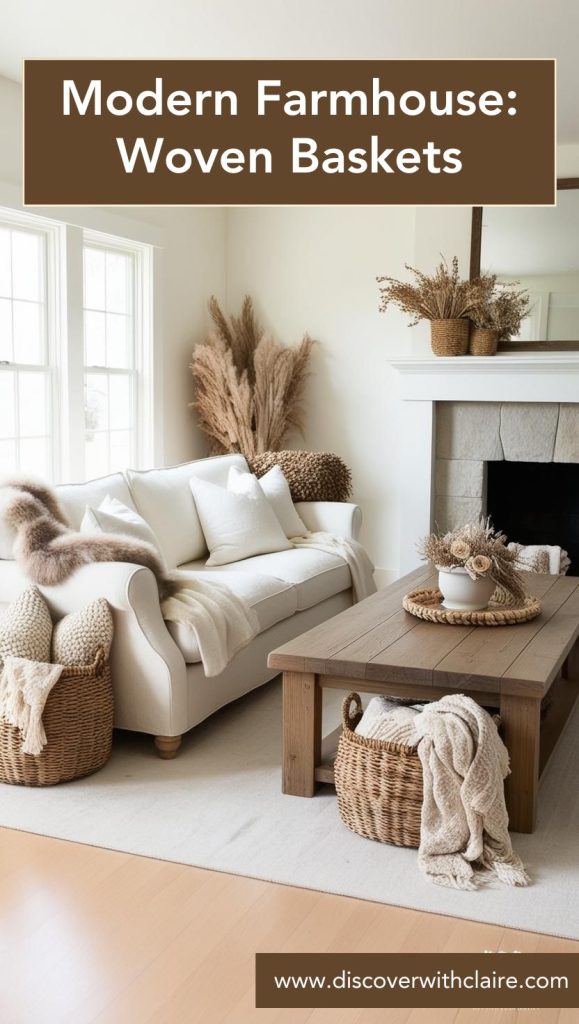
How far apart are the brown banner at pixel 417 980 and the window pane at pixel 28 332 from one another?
3.39 m

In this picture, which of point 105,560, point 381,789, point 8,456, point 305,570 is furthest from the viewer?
point 8,456

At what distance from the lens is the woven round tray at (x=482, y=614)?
3.26 m

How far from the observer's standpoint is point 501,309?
5.39 meters

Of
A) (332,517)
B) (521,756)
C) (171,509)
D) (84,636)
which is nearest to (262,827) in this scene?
(521,756)

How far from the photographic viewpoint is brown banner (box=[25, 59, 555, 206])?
3434mm

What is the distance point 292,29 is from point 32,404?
6.89 ft

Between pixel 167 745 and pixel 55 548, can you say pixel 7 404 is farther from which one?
pixel 167 745

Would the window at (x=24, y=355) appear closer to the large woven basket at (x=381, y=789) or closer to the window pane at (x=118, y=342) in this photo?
the window pane at (x=118, y=342)

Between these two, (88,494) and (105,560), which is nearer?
(105,560)

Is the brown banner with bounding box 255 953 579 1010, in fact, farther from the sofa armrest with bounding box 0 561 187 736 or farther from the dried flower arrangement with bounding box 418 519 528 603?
the dried flower arrangement with bounding box 418 519 528 603

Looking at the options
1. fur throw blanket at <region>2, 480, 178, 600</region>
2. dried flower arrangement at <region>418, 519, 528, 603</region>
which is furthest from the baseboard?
fur throw blanket at <region>2, 480, 178, 600</region>

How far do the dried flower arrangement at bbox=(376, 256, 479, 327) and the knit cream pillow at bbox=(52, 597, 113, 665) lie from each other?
2.84m

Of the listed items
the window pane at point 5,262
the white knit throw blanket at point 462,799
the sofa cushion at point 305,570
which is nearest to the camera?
the white knit throw blanket at point 462,799

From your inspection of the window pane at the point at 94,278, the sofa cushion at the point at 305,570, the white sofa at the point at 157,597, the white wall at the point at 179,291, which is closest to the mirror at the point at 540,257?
the white sofa at the point at 157,597
